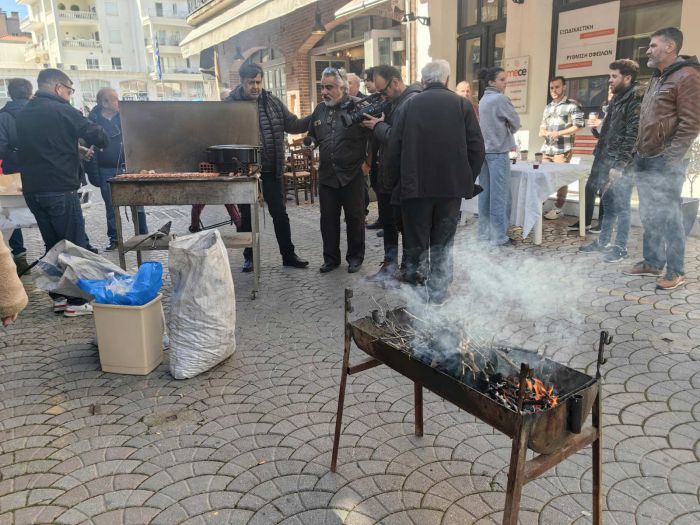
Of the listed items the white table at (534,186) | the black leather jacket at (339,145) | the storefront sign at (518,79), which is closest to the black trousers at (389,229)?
the black leather jacket at (339,145)

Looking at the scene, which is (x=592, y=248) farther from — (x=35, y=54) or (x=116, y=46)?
(x=35, y=54)

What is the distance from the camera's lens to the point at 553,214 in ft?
25.7

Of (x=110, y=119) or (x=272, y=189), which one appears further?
(x=110, y=119)

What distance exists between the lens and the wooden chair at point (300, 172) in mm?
9641

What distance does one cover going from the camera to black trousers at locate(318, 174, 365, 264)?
5.63 metres

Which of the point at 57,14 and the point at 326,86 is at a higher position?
the point at 57,14

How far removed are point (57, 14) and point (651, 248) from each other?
60.9 metres

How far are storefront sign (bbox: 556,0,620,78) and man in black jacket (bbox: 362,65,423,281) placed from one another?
160 inches

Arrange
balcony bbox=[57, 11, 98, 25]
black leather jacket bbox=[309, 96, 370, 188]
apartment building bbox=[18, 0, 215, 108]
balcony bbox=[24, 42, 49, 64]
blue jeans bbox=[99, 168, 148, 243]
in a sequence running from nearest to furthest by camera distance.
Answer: black leather jacket bbox=[309, 96, 370, 188] → blue jeans bbox=[99, 168, 148, 243] → apartment building bbox=[18, 0, 215, 108] → balcony bbox=[57, 11, 98, 25] → balcony bbox=[24, 42, 49, 64]

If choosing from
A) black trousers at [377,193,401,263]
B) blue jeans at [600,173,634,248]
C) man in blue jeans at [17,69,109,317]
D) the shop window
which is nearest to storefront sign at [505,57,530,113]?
the shop window

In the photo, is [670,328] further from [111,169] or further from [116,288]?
[111,169]

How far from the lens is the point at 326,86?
5.37 m

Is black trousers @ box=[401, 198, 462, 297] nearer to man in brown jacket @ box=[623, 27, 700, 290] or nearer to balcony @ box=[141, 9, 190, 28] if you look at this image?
man in brown jacket @ box=[623, 27, 700, 290]

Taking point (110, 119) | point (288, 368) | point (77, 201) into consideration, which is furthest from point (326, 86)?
point (110, 119)
